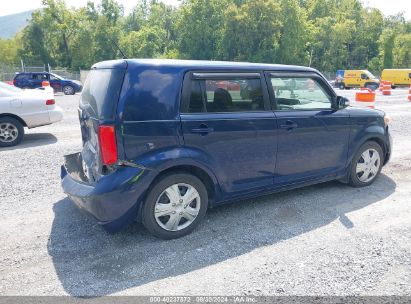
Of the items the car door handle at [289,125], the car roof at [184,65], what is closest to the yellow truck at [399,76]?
the car door handle at [289,125]

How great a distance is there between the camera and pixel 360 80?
31891 mm

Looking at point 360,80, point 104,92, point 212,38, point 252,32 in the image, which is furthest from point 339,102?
point 212,38

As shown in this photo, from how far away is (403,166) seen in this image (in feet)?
19.8

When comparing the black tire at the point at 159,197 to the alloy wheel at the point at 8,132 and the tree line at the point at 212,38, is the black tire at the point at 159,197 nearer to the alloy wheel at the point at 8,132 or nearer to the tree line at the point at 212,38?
the alloy wheel at the point at 8,132

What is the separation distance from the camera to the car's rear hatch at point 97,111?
10.3 feet

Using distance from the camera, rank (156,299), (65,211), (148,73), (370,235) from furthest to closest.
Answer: (65,211) → (370,235) → (148,73) → (156,299)

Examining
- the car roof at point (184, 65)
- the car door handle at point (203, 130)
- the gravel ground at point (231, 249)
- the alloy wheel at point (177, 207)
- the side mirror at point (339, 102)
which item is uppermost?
the car roof at point (184, 65)

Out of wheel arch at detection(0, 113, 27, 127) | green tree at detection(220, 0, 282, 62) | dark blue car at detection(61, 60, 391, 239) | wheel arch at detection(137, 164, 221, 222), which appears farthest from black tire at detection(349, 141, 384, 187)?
green tree at detection(220, 0, 282, 62)

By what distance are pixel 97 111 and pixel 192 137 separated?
3.12 ft

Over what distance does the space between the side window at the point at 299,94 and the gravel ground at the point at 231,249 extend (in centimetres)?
125

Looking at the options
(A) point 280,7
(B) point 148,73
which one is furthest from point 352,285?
(A) point 280,7

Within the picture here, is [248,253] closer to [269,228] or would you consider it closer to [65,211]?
[269,228]

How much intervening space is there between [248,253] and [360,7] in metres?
78.8

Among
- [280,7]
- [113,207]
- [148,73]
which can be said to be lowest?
[113,207]
